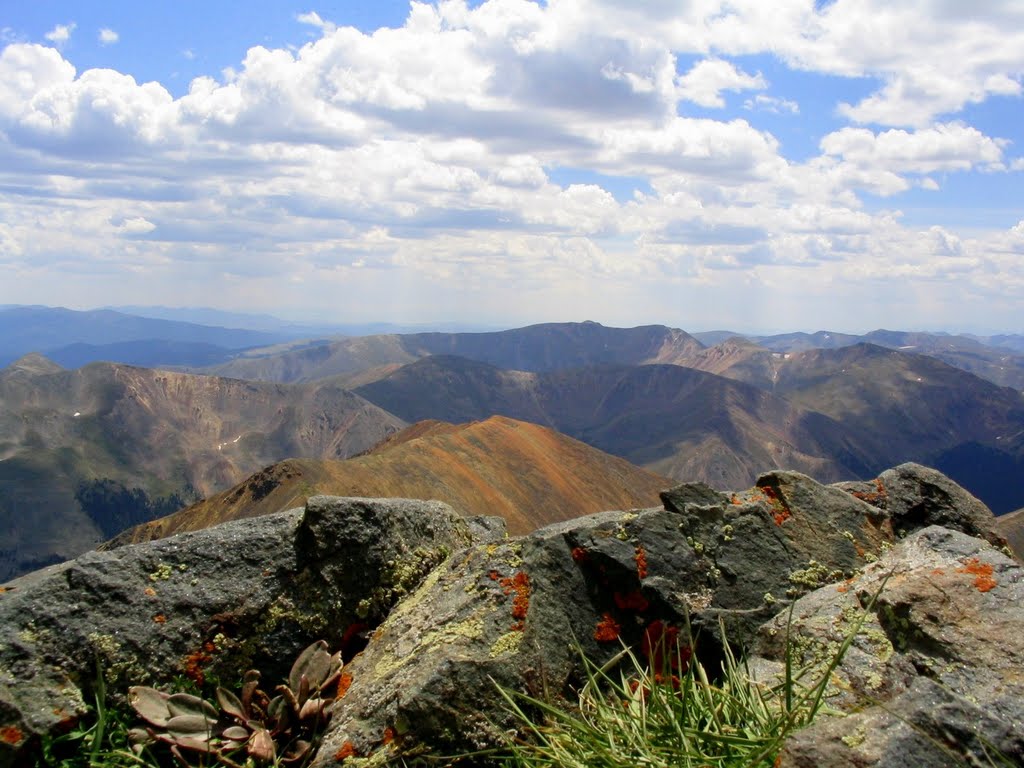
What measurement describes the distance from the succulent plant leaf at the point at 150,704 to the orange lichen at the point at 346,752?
1363 mm

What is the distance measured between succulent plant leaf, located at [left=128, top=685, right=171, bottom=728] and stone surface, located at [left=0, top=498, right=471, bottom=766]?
0.35 metres

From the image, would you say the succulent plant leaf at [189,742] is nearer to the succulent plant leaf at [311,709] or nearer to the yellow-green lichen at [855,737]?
the succulent plant leaf at [311,709]

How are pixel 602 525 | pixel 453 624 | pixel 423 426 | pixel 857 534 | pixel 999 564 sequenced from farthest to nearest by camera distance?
pixel 423 426 < pixel 857 534 < pixel 602 525 < pixel 453 624 < pixel 999 564

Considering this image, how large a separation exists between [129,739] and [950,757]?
5.23 metres

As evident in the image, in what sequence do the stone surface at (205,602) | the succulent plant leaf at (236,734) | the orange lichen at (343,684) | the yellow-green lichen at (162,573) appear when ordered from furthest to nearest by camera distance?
the yellow-green lichen at (162,573), the orange lichen at (343,684), the stone surface at (205,602), the succulent plant leaf at (236,734)

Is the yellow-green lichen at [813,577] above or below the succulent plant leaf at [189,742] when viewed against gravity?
above

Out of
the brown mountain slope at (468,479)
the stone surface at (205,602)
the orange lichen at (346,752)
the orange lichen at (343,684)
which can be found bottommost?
the brown mountain slope at (468,479)

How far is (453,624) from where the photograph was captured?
6102 mm

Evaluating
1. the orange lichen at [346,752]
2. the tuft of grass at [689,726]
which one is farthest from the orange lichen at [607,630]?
the orange lichen at [346,752]

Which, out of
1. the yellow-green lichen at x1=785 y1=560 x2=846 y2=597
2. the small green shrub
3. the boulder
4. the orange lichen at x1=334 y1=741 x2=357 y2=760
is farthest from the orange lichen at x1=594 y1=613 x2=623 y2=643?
the small green shrub

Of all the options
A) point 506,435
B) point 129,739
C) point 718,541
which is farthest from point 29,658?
point 506,435

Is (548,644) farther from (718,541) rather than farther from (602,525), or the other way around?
(718,541)

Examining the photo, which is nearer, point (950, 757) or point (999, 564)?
point (950, 757)

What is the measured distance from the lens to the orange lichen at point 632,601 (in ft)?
20.7
